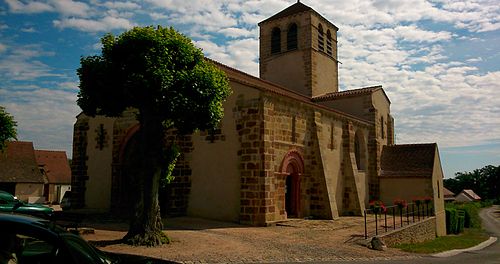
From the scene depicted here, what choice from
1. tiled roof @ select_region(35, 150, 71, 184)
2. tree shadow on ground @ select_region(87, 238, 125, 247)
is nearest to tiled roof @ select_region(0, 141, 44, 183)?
tiled roof @ select_region(35, 150, 71, 184)

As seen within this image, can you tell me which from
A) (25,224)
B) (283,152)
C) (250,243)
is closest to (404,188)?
(283,152)

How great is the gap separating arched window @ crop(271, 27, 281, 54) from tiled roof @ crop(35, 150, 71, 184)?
91.0ft

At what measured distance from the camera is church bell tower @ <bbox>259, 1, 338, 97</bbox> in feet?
95.3

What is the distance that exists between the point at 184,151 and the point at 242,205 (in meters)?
3.87

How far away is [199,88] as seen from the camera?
11.7m

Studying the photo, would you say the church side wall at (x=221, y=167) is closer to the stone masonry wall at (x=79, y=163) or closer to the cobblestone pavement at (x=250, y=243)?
the cobblestone pavement at (x=250, y=243)

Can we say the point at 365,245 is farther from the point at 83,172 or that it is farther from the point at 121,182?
the point at 83,172

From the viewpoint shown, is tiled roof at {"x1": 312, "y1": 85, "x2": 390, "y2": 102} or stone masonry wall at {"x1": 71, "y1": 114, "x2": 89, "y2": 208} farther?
tiled roof at {"x1": 312, "y1": 85, "x2": 390, "y2": 102}

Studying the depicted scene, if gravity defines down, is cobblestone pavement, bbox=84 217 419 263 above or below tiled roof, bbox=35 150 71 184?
below

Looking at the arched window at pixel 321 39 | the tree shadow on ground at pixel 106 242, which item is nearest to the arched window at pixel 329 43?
the arched window at pixel 321 39

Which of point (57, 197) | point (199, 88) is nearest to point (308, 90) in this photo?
point (199, 88)

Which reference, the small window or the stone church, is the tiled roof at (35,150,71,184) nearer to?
the stone church

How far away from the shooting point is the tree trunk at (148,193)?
11273mm

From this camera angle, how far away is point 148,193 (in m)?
11.6
